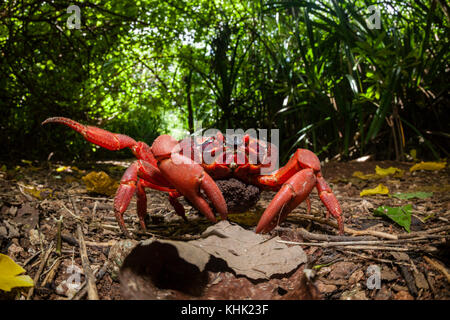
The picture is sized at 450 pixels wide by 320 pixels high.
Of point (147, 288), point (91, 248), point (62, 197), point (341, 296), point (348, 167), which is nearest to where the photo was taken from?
point (147, 288)

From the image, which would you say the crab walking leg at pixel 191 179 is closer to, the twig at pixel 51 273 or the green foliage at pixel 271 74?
the twig at pixel 51 273

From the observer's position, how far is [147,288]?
0.81 m

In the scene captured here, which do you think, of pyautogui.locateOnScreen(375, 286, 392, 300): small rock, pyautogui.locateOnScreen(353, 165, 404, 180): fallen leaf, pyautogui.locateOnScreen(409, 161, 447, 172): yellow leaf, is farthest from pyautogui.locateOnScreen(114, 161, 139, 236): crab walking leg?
pyautogui.locateOnScreen(409, 161, 447, 172): yellow leaf

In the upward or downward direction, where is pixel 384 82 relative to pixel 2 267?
upward

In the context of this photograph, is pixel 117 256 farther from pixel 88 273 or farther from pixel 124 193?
pixel 124 193

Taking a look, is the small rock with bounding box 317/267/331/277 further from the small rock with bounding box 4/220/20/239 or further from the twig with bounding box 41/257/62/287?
the small rock with bounding box 4/220/20/239

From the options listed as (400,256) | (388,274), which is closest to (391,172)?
(400,256)

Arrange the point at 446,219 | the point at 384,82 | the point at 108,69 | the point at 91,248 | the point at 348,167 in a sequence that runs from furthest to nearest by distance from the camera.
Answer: the point at 108,69 < the point at 348,167 < the point at 384,82 < the point at 446,219 < the point at 91,248

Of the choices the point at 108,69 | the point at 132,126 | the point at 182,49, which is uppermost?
the point at 182,49

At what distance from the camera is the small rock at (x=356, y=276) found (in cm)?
100

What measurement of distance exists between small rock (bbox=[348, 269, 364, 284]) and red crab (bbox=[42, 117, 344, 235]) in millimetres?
400
